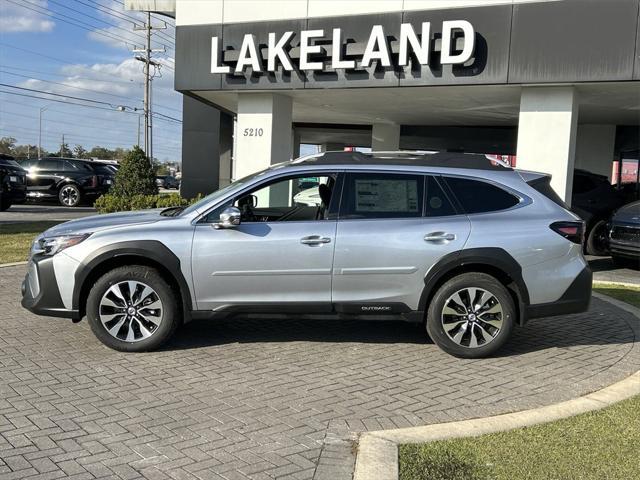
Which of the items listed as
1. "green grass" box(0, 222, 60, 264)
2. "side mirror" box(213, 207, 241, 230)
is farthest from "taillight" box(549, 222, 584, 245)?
"green grass" box(0, 222, 60, 264)

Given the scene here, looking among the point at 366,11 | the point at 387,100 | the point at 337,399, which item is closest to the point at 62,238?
the point at 337,399

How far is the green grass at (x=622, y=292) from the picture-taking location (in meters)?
8.20

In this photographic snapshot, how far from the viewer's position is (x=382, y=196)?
5.49m

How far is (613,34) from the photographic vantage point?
9359mm

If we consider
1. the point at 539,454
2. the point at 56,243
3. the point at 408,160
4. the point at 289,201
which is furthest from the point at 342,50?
the point at 539,454

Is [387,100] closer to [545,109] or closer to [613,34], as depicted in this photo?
[545,109]

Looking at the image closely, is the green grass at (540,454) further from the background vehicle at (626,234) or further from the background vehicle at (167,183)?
the background vehicle at (167,183)

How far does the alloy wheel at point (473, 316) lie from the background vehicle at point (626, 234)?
6280 mm

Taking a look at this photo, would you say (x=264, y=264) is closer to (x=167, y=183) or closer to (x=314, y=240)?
(x=314, y=240)

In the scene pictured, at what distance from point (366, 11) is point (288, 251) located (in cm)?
727

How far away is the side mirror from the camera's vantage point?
Answer: 204 inches

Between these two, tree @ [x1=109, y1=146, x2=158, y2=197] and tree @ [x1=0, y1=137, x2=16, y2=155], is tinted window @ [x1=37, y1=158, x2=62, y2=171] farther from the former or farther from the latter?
tree @ [x1=0, y1=137, x2=16, y2=155]

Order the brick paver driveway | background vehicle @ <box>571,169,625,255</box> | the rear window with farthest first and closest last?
background vehicle @ <box>571,169,625,255</box> → the rear window → the brick paver driveway

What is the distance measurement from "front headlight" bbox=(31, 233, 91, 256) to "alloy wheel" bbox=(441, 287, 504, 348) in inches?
130
